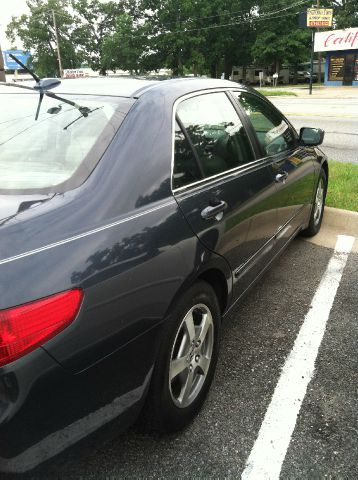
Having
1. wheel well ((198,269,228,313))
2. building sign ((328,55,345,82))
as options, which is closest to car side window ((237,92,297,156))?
wheel well ((198,269,228,313))

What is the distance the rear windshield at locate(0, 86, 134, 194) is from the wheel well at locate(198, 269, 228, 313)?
78 centimetres

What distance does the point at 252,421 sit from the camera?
2.37 meters

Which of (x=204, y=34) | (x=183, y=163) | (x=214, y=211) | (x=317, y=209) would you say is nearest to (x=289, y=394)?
(x=214, y=211)

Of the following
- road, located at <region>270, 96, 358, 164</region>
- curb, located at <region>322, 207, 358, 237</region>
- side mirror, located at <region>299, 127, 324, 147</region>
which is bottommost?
road, located at <region>270, 96, 358, 164</region>

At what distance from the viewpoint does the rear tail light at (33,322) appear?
4.59ft

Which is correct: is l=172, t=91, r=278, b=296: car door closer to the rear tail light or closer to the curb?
the rear tail light

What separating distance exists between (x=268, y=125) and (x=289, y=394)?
6.56 feet

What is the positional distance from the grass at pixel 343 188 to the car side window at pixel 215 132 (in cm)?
290

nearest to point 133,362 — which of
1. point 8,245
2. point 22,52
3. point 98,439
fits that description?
point 98,439

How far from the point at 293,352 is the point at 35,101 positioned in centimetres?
213

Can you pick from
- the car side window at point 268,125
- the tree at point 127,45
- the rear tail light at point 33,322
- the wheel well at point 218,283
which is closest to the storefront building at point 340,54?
the tree at point 127,45

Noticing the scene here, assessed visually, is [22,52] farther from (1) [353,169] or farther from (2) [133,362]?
(2) [133,362]

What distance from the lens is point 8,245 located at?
4.95 ft

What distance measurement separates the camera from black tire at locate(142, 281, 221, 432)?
1970 mm
